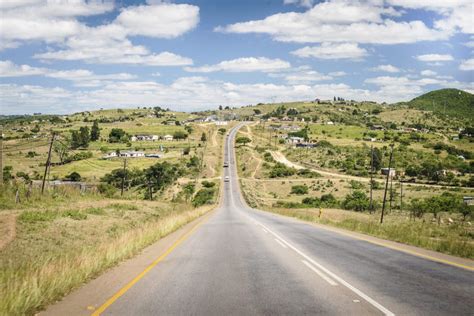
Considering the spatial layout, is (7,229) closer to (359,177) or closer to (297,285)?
(297,285)

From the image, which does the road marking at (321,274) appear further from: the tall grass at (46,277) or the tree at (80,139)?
the tree at (80,139)

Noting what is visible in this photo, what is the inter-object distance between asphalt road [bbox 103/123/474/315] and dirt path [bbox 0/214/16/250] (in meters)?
8.19

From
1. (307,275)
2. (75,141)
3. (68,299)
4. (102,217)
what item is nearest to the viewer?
(68,299)

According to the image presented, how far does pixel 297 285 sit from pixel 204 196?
8222 centimetres

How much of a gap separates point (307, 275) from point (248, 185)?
10113cm

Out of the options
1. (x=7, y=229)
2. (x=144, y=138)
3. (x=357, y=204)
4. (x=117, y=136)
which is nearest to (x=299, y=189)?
(x=357, y=204)

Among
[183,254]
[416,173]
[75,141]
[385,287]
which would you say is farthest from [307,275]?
[75,141]

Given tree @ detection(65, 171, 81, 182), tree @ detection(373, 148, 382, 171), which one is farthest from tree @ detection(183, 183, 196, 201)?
tree @ detection(373, 148, 382, 171)

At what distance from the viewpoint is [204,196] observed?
90.7m

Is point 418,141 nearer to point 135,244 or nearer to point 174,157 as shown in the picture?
point 174,157

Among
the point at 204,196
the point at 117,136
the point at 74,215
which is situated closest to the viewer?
the point at 74,215

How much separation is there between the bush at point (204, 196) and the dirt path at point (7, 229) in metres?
58.9

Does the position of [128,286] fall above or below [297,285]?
below

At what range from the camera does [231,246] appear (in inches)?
636
